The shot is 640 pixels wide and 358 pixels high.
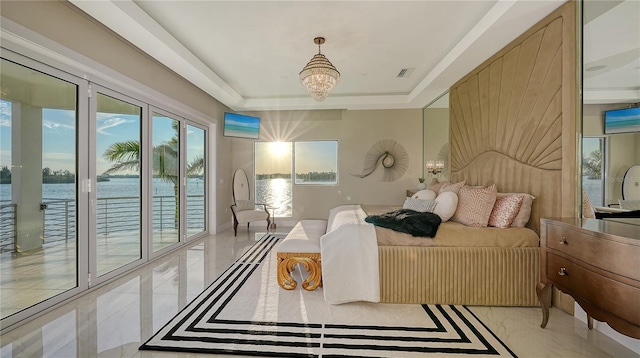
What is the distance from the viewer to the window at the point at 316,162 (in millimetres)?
6520

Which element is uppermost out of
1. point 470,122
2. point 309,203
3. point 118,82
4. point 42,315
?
point 118,82

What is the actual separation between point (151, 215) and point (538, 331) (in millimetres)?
4512

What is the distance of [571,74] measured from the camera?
7.59ft

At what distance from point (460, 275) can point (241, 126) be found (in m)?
5.32

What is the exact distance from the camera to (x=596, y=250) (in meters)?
1.49

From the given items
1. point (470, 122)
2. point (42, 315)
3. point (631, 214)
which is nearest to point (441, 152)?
point (470, 122)

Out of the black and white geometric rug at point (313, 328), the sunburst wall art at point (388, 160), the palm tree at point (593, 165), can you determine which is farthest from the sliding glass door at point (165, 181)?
the palm tree at point (593, 165)

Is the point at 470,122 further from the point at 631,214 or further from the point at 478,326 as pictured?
the point at 478,326

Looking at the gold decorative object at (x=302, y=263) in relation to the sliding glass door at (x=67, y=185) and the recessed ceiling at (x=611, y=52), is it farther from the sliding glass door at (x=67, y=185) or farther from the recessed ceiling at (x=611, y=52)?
the recessed ceiling at (x=611, y=52)

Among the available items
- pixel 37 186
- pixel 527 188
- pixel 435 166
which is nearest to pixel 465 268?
pixel 527 188

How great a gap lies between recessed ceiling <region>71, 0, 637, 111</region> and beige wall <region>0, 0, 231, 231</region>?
6.0 inches

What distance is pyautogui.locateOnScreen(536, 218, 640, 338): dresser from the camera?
131 centimetres

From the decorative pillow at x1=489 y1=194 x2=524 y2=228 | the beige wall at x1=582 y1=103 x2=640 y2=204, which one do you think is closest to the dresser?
the beige wall at x1=582 y1=103 x2=640 y2=204

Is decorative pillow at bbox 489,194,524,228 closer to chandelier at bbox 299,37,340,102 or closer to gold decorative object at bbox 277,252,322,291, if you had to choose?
gold decorative object at bbox 277,252,322,291
